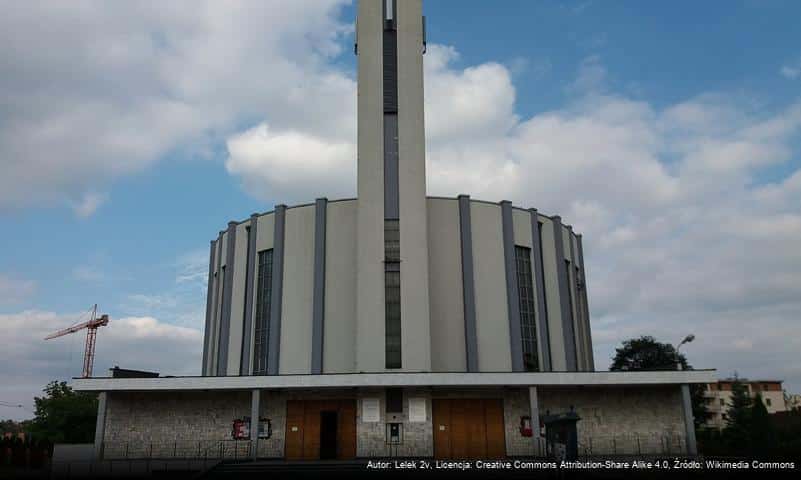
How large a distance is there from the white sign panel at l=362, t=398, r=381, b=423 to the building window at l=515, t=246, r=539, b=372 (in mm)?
8730

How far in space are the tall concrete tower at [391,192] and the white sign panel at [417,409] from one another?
1.84 metres

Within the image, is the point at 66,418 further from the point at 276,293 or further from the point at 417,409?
the point at 417,409

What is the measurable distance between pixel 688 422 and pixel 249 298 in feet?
72.8

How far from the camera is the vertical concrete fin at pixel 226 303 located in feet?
115

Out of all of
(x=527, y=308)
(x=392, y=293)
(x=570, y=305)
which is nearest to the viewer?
(x=392, y=293)

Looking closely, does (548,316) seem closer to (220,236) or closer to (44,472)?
(220,236)

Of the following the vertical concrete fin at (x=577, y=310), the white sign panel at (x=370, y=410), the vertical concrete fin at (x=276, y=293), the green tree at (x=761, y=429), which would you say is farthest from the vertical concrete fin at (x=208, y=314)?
the green tree at (x=761, y=429)

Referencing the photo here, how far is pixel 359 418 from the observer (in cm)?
2720

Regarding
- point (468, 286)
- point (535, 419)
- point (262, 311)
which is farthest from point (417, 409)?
point (262, 311)

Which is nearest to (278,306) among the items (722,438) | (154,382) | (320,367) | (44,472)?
(320,367)

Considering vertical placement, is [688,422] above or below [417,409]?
below

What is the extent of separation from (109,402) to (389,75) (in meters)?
20.4

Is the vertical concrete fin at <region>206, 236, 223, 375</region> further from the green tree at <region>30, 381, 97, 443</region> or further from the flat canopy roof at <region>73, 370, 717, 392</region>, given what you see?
the green tree at <region>30, 381, 97, 443</region>

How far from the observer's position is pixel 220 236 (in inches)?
1571
